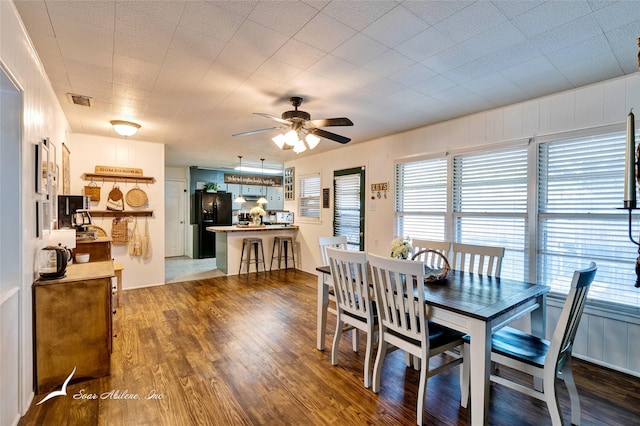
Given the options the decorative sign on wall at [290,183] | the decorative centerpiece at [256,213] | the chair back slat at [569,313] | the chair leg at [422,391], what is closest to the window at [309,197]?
the decorative sign on wall at [290,183]

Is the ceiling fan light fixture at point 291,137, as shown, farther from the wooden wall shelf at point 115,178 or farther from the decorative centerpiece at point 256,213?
the decorative centerpiece at point 256,213

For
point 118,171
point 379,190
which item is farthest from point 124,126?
point 379,190

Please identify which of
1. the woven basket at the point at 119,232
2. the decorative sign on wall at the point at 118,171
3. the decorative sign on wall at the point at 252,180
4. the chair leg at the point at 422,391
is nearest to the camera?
the chair leg at the point at 422,391

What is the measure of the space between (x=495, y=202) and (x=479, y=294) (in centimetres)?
170

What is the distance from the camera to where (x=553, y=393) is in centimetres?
170

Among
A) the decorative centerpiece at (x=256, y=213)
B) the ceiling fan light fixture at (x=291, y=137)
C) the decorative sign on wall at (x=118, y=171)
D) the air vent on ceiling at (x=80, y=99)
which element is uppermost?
the air vent on ceiling at (x=80, y=99)

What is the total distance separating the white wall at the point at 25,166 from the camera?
173 centimetres

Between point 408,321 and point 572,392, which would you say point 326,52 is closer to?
point 408,321

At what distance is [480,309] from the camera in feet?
5.93

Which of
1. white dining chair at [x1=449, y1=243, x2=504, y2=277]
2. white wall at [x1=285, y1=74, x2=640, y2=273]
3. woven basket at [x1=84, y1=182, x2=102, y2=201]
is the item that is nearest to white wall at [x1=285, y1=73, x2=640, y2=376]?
white wall at [x1=285, y1=74, x2=640, y2=273]

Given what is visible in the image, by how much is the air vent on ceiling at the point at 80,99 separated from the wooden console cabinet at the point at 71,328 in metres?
1.82

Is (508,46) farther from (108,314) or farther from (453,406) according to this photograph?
(108,314)

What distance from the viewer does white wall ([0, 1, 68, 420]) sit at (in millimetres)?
1729

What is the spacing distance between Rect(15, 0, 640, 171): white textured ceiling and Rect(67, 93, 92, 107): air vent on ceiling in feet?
0.32
